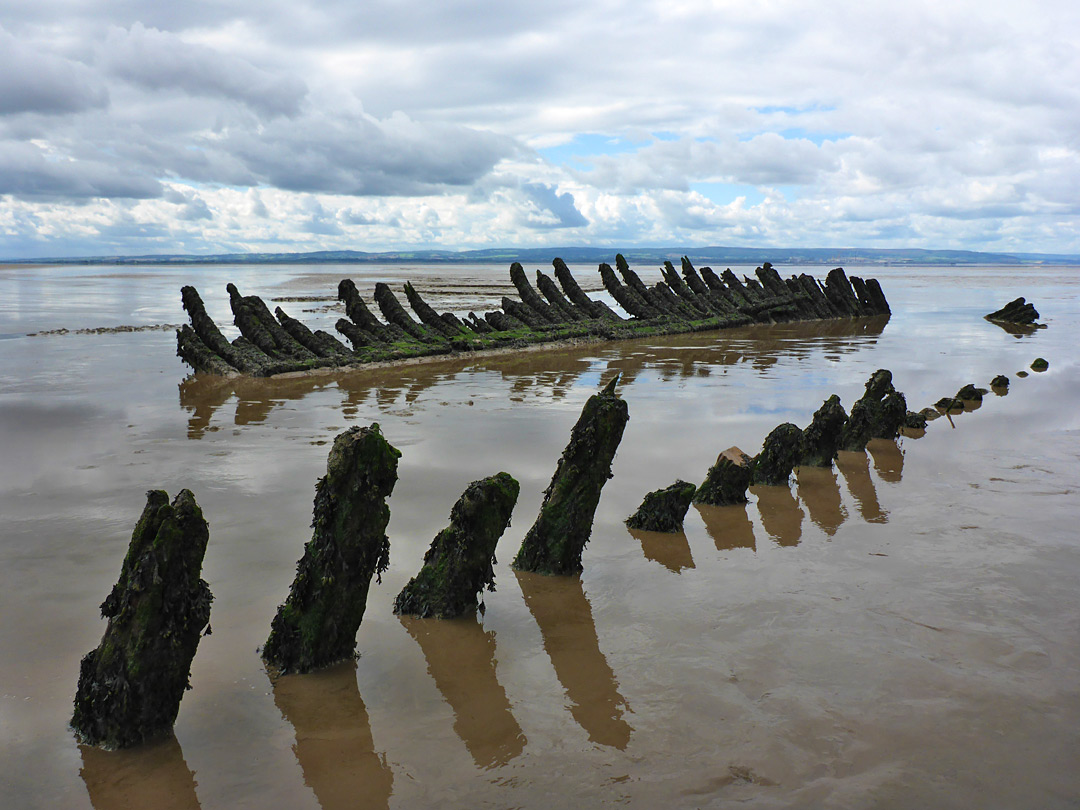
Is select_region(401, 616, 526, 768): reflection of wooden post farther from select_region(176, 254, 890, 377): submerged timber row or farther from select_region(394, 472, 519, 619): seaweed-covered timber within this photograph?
select_region(176, 254, 890, 377): submerged timber row

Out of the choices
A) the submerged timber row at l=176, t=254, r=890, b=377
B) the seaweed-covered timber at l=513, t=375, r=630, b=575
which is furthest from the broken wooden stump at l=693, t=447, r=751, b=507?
the submerged timber row at l=176, t=254, r=890, b=377

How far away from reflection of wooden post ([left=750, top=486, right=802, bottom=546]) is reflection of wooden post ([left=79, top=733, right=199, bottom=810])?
512 centimetres

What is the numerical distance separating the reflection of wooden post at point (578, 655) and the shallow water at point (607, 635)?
21mm

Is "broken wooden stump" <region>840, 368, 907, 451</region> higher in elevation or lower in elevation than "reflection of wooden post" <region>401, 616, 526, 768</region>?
higher

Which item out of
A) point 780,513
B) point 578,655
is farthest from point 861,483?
point 578,655

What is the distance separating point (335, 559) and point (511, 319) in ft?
57.6

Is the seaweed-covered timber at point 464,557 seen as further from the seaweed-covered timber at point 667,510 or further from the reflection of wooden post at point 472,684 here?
the seaweed-covered timber at point 667,510

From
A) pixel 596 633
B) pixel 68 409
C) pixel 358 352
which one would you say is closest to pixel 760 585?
pixel 596 633

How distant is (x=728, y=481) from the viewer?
8.22 m

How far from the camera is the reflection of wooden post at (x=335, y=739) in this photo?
386 centimetres

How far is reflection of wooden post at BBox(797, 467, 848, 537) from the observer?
7.88m

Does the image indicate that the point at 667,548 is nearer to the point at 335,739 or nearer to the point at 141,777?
the point at 335,739

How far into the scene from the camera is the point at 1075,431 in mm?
11797

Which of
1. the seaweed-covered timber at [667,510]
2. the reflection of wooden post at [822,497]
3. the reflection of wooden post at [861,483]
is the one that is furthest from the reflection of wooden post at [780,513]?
the seaweed-covered timber at [667,510]
